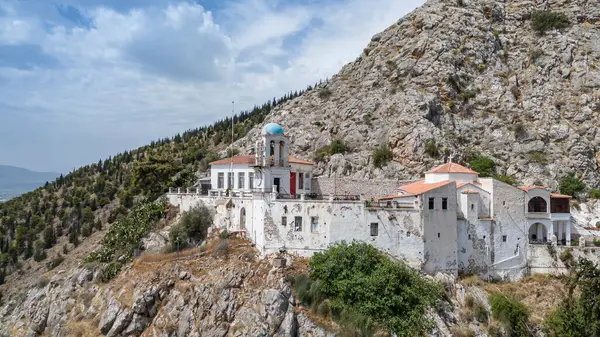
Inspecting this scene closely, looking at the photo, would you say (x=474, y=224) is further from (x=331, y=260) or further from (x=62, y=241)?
(x=62, y=241)

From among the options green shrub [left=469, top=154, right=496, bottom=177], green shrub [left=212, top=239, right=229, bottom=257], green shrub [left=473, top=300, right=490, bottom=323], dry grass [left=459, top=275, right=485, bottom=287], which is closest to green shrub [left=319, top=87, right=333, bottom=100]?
green shrub [left=469, top=154, right=496, bottom=177]

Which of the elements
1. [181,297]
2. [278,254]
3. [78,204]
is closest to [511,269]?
[278,254]

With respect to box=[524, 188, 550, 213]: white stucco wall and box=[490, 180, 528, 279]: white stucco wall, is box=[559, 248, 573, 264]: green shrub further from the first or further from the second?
box=[524, 188, 550, 213]: white stucco wall

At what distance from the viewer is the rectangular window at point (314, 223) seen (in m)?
35.1

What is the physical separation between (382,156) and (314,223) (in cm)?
2318

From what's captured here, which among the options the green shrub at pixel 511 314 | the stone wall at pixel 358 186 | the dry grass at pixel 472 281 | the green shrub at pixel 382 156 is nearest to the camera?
the green shrub at pixel 511 314

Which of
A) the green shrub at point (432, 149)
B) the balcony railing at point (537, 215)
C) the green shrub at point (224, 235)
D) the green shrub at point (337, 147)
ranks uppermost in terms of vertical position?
the green shrub at point (337, 147)

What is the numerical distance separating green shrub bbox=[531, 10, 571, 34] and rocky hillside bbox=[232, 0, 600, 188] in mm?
171

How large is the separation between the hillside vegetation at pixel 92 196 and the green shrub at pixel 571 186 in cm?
4037

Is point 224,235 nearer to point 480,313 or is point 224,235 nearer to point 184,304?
point 184,304

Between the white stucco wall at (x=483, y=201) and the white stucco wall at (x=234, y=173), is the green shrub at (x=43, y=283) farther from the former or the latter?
the white stucco wall at (x=483, y=201)

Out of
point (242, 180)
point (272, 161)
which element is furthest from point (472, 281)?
point (242, 180)

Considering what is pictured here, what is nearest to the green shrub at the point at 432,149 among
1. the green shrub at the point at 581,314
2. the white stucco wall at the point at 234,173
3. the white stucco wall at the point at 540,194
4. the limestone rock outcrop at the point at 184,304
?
the white stucco wall at the point at 540,194

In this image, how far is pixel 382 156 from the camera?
56094 millimetres
